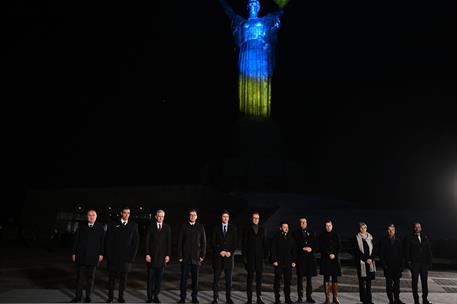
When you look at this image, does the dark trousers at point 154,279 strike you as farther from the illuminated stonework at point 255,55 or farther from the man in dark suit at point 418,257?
the illuminated stonework at point 255,55

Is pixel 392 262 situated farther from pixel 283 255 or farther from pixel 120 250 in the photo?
pixel 120 250

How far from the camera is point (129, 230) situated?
8.83m

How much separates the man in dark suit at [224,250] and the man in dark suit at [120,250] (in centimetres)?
162

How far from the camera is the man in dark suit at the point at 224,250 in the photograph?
29.3 feet

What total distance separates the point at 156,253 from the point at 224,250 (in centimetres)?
136

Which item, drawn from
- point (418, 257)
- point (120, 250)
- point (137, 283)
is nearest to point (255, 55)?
point (137, 283)

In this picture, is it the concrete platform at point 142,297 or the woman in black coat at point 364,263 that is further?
the woman in black coat at point 364,263

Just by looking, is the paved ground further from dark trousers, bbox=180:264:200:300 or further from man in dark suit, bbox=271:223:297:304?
man in dark suit, bbox=271:223:297:304

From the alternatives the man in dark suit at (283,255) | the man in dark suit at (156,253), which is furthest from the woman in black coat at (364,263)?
the man in dark suit at (156,253)

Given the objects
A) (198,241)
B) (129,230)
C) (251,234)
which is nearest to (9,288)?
(129,230)

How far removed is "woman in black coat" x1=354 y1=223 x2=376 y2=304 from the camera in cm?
916

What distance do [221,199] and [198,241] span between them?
72.3 feet

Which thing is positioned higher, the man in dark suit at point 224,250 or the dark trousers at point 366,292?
the man in dark suit at point 224,250

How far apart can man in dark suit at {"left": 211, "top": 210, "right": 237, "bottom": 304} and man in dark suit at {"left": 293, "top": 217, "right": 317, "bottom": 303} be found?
1513 mm
